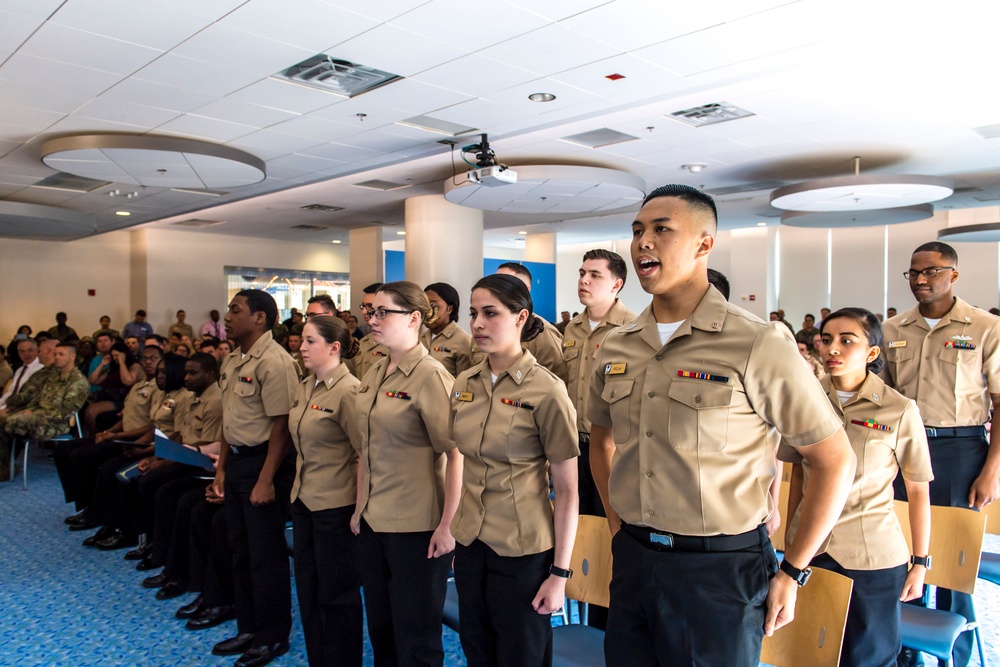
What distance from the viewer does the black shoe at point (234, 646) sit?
351 centimetres

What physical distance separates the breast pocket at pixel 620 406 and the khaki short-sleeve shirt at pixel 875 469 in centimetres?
88

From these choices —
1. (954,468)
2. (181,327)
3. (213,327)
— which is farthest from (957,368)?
(213,327)

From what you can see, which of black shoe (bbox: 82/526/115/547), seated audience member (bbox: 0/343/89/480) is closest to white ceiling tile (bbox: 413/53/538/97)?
black shoe (bbox: 82/526/115/547)

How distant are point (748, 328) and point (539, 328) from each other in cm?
151

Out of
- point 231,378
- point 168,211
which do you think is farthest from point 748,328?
point 168,211

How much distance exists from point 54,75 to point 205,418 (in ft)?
10.8

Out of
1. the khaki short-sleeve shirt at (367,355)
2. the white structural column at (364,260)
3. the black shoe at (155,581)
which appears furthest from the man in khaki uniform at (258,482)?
the white structural column at (364,260)

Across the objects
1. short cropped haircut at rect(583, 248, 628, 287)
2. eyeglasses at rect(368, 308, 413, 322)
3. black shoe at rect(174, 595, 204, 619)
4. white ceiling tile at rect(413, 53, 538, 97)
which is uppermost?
white ceiling tile at rect(413, 53, 538, 97)

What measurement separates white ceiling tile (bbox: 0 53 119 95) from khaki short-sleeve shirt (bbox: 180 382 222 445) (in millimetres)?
2944

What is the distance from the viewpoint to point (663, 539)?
1650 millimetres

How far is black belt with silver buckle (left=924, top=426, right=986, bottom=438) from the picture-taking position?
11.5 feet

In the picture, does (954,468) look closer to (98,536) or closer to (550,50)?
(550,50)

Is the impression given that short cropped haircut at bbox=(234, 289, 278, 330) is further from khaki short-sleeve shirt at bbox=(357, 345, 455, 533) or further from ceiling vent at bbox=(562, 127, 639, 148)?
ceiling vent at bbox=(562, 127, 639, 148)

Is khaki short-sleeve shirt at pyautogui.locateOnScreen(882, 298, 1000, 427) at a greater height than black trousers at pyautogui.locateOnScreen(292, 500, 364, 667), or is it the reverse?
khaki short-sleeve shirt at pyautogui.locateOnScreen(882, 298, 1000, 427)
